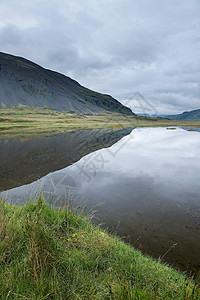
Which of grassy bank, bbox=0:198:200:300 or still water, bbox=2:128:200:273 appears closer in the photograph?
grassy bank, bbox=0:198:200:300

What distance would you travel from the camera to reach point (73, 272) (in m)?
2.81

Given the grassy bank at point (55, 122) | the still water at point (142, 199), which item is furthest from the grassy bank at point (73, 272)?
the grassy bank at point (55, 122)

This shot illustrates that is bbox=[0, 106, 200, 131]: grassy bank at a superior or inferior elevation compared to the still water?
superior

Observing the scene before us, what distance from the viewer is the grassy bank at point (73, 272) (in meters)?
2.31

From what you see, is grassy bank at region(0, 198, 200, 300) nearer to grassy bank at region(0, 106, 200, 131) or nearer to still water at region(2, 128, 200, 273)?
still water at region(2, 128, 200, 273)

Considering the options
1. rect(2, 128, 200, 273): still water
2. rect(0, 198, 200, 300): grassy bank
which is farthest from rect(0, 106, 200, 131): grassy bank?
rect(0, 198, 200, 300): grassy bank

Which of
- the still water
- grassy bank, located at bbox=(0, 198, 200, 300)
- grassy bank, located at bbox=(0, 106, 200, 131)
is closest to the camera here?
grassy bank, located at bbox=(0, 198, 200, 300)

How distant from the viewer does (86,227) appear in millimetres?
4590

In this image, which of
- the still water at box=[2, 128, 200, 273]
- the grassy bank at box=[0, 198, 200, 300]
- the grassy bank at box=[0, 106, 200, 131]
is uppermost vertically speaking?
the grassy bank at box=[0, 106, 200, 131]

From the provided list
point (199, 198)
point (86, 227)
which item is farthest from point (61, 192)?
point (199, 198)

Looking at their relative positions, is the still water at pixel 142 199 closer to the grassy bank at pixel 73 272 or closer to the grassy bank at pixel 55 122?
the grassy bank at pixel 73 272

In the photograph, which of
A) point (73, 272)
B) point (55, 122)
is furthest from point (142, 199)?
point (55, 122)

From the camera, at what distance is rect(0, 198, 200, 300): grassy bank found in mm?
2309

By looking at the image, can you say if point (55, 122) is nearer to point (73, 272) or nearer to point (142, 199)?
point (142, 199)
